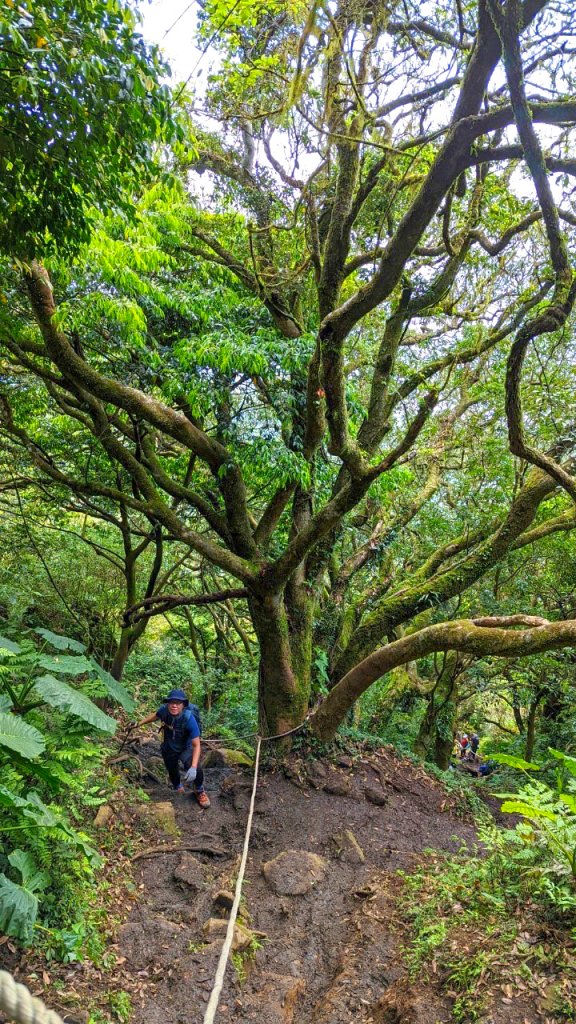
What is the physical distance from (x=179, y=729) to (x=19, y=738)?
115 inches

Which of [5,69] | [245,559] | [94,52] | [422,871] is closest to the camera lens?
[5,69]

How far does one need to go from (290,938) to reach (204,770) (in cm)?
298

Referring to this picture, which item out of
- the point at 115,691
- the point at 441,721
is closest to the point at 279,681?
the point at 115,691

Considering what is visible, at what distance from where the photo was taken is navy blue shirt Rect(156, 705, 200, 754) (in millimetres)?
6012

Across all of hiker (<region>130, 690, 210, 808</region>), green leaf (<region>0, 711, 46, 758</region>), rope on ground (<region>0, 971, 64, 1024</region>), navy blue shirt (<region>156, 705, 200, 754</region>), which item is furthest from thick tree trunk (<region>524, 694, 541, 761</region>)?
rope on ground (<region>0, 971, 64, 1024</region>)

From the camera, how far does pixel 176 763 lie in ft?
20.5

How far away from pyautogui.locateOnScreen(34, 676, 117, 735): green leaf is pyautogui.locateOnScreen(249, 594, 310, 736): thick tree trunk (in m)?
2.67

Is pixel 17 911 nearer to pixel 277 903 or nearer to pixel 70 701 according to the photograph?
pixel 70 701

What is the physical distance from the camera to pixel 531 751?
10.3 meters

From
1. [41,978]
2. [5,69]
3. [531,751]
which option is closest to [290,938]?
[41,978]

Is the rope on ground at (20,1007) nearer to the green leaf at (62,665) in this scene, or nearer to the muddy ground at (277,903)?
the muddy ground at (277,903)

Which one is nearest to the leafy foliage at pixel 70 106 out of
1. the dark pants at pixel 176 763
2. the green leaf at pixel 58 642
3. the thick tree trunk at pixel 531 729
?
the green leaf at pixel 58 642

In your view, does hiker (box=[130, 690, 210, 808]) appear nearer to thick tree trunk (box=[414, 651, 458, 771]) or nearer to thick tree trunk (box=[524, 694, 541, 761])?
thick tree trunk (box=[414, 651, 458, 771])

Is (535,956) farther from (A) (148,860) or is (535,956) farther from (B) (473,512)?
(B) (473,512)
